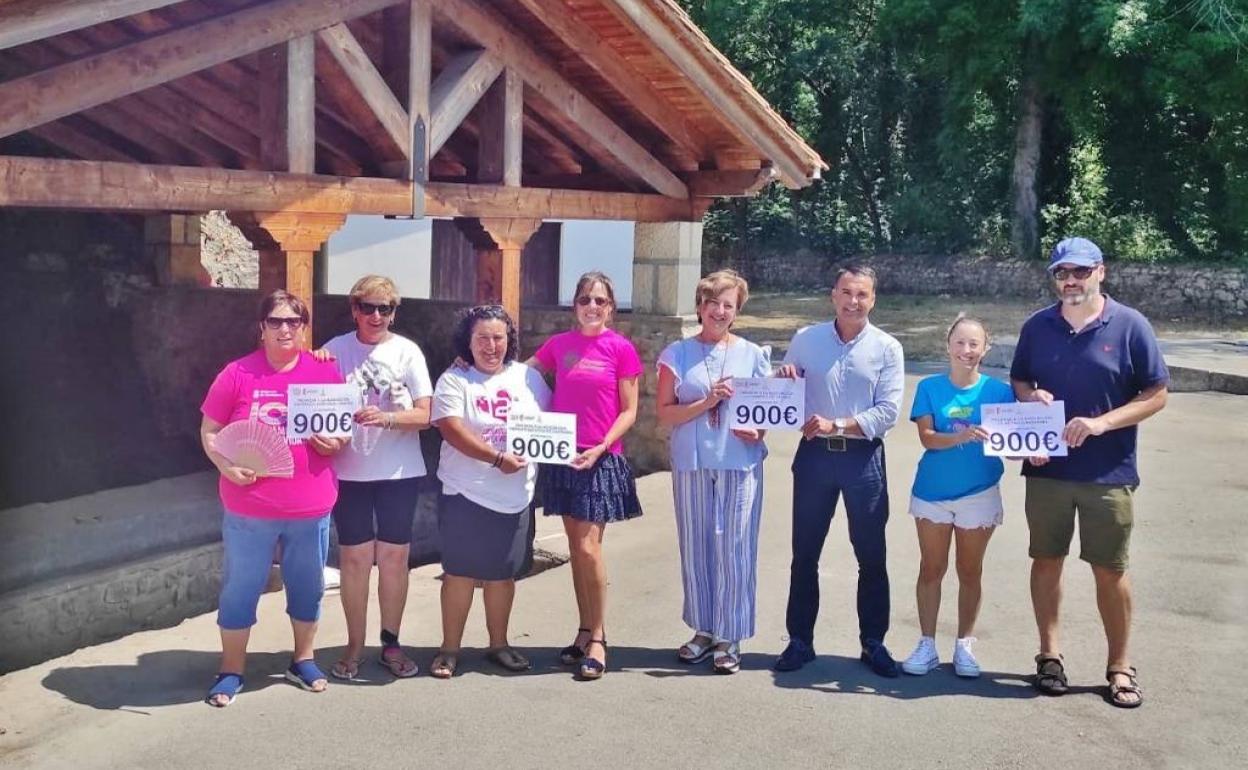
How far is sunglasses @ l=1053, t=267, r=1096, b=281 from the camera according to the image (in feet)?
17.9

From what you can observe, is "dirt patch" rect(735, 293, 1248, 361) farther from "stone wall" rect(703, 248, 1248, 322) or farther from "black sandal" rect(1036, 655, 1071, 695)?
"black sandal" rect(1036, 655, 1071, 695)

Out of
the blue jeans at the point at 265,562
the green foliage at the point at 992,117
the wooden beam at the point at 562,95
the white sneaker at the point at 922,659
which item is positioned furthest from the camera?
the green foliage at the point at 992,117

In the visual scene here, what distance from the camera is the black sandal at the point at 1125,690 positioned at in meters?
5.56

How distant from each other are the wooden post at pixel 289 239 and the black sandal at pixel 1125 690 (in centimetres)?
409

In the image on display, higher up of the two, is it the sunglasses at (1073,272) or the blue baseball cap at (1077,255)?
the blue baseball cap at (1077,255)

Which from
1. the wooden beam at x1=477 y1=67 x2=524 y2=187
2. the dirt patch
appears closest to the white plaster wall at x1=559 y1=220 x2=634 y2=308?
the dirt patch

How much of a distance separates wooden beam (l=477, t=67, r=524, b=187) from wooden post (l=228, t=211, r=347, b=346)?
133 centimetres

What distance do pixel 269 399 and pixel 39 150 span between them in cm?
647

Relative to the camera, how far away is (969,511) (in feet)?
18.9

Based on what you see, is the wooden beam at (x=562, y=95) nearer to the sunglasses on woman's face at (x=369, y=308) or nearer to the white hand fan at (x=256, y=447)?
the sunglasses on woman's face at (x=369, y=308)

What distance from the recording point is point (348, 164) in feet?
30.3

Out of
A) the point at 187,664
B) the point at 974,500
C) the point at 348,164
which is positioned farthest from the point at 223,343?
the point at 974,500

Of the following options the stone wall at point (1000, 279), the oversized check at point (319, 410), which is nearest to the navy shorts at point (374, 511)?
the oversized check at point (319, 410)

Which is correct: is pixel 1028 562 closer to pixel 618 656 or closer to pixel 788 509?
pixel 788 509
